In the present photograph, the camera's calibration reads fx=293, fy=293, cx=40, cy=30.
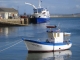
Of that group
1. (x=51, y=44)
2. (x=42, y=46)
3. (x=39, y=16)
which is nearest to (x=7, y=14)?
(x=39, y=16)

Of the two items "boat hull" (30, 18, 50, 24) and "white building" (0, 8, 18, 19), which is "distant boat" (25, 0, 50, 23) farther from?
"white building" (0, 8, 18, 19)

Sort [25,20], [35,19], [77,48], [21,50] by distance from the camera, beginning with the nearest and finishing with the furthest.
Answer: [21,50] → [77,48] → [25,20] → [35,19]

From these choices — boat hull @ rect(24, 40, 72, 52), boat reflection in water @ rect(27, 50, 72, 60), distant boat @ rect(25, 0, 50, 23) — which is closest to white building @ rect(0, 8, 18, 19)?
distant boat @ rect(25, 0, 50, 23)

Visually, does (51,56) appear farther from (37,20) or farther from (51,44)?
(37,20)

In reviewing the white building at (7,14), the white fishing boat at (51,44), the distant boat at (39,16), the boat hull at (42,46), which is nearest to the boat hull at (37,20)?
A: the distant boat at (39,16)

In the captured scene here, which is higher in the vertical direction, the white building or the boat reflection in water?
the white building

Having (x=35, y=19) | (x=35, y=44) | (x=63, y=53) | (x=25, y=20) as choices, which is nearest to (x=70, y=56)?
(x=63, y=53)

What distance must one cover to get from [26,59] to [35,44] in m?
1.80

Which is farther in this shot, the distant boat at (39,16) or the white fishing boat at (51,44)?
the distant boat at (39,16)

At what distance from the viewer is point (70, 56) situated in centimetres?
2669

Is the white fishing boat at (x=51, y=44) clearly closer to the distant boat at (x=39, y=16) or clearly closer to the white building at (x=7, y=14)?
the white building at (x=7, y=14)

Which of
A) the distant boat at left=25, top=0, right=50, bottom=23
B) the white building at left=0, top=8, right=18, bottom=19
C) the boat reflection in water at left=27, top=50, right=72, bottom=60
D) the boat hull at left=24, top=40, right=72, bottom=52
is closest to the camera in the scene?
the boat reflection in water at left=27, top=50, right=72, bottom=60

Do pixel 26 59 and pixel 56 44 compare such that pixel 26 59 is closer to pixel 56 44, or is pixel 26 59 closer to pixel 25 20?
pixel 56 44

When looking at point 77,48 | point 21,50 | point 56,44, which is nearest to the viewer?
point 56,44
